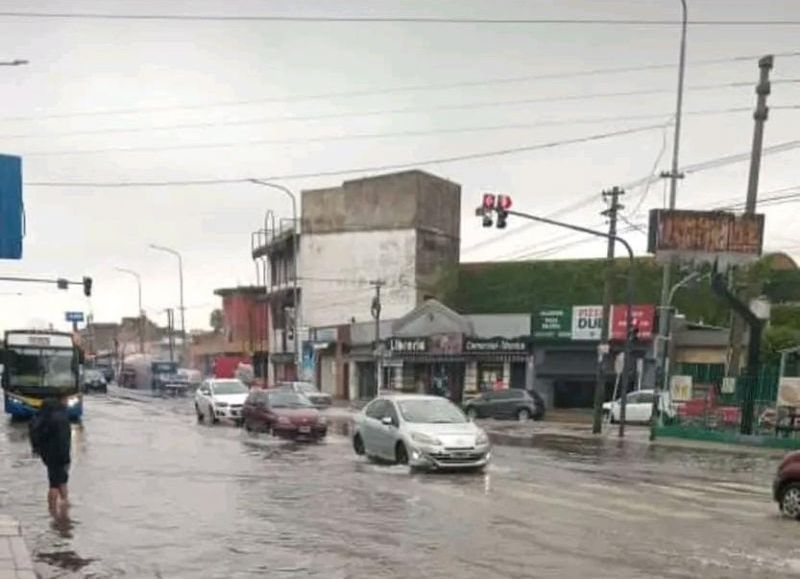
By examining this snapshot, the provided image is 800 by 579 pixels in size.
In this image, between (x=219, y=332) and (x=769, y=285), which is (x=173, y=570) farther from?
(x=219, y=332)

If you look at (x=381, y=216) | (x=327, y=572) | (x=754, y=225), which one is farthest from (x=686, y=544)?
(x=381, y=216)

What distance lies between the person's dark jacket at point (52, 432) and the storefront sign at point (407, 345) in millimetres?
Result: 43976

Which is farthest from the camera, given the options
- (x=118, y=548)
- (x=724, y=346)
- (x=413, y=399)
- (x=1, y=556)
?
(x=724, y=346)

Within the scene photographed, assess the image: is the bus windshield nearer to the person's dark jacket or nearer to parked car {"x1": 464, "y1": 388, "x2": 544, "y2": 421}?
parked car {"x1": 464, "y1": 388, "x2": 544, "y2": 421}

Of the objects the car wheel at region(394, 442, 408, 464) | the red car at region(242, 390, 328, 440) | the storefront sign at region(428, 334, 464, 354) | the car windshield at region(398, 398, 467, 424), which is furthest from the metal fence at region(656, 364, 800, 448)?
the storefront sign at region(428, 334, 464, 354)

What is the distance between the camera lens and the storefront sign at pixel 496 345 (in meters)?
52.5

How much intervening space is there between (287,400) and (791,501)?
1866cm

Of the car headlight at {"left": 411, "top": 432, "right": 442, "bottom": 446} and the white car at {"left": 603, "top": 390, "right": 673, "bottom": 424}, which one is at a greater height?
the car headlight at {"left": 411, "top": 432, "right": 442, "bottom": 446}

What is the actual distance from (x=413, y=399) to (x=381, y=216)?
49.6 metres

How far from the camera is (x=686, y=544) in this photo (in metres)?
11.5

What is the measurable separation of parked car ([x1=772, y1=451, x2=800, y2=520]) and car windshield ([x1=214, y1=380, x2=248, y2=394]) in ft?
84.8

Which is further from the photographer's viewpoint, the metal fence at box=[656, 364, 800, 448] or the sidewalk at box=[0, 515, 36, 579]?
the metal fence at box=[656, 364, 800, 448]

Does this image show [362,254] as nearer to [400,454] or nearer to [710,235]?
[710,235]

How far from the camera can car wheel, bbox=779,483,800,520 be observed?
45.3ft
